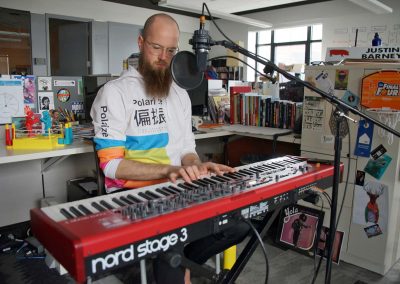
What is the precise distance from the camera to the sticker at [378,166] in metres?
2.01

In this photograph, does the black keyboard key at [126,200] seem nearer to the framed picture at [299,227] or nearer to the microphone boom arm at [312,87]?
the microphone boom arm at [312,87]

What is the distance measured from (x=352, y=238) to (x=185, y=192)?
163 cm

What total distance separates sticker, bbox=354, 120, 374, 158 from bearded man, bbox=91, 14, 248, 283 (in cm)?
103

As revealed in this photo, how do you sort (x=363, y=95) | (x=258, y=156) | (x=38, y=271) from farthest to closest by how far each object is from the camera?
(x=258, y=156) < (x=38, y=271) < (x=363, y=95)

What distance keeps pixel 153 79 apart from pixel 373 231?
1.57m

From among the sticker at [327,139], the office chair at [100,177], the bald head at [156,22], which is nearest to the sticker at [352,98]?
the sticker at [327,139]

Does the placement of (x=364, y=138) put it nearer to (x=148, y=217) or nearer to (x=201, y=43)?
(x=201, y=43)

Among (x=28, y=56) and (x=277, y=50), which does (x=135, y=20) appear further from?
(x=277, y=50)

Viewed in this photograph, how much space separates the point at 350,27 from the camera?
24.4 feet

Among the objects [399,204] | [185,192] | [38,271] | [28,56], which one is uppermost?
[28,56]

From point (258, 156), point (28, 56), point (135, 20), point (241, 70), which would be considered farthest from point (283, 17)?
point (258, 156)

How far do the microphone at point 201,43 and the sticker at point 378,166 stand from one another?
1470mm

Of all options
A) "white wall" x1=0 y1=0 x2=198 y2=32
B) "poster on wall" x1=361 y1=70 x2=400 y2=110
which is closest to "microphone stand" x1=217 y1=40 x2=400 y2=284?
"poster on wall" x1=361 y1=70 x2=400 y2=110

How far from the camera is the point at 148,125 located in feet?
5.17
